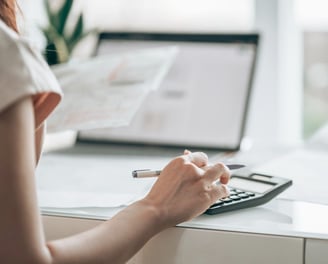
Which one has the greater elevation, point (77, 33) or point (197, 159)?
point (77, 33)

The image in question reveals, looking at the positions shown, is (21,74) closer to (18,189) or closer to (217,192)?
(18,189)

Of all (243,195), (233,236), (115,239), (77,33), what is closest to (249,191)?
(243,195)

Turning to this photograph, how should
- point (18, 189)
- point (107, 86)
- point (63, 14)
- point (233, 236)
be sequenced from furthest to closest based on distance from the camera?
point (63, 14), point (107, 86), point (233, 236), point (18, 189)

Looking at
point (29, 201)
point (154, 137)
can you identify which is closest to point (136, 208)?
point (29, 201)

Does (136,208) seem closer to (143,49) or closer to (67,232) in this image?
(67,232)

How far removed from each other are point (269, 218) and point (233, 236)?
0.23 ft

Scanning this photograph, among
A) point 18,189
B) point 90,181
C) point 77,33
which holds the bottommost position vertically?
point 90,181

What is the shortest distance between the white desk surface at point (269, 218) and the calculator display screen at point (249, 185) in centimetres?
2

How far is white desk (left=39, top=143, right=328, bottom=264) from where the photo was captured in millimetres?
628

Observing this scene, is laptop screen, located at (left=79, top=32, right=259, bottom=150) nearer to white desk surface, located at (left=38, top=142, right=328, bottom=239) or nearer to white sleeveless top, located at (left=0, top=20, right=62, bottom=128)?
white desk surface, located at (left=38, top=142, right=328, bottom=239)

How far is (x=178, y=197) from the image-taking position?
651 millimetres

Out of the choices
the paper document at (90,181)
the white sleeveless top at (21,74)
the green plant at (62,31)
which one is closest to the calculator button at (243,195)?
the paper document at (90,181)

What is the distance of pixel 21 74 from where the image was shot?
515 mm

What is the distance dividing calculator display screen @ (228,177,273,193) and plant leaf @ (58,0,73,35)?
657mm
